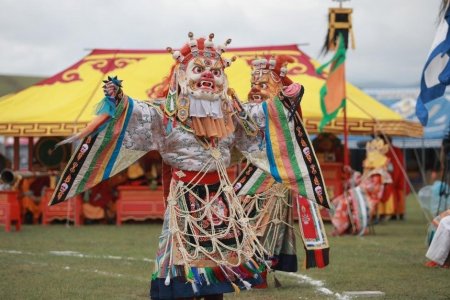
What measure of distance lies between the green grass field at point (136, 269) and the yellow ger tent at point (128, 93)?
2.45 metres

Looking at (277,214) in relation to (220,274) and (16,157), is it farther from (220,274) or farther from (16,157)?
(16,157)

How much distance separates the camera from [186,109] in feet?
20.4

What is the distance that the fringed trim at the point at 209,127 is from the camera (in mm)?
6195

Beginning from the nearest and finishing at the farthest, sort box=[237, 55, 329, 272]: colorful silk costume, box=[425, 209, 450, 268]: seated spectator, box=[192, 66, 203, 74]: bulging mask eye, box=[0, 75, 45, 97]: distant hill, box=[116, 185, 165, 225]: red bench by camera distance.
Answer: box=[192, 66, 203, 74]: bulging mask eye
box=[237, 55, 329, 272]: colorful silk costume
box=[425, 209, 450, 268]: seated spectator
box=[116, 185, 165, 225]: red bench
box=[0, 75, 45, 97]: distant hill

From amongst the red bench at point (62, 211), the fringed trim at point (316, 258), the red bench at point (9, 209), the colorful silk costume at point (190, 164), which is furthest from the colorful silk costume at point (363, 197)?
the colorful silk costume at point (190, 164)

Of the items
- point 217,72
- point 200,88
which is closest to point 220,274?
point 200,88

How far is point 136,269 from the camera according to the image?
368 inches

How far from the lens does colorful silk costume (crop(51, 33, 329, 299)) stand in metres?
6.02

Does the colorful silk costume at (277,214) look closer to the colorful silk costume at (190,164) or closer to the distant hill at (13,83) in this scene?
the colorful silk costume at (190,164)

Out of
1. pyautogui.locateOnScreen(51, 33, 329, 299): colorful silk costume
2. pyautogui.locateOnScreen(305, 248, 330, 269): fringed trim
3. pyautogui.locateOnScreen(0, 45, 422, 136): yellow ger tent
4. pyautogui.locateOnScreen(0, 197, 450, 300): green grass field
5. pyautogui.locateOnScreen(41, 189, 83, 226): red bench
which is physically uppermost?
pyautogui.locateOnScreen(0, 45, 422, 136): yellow ger tent

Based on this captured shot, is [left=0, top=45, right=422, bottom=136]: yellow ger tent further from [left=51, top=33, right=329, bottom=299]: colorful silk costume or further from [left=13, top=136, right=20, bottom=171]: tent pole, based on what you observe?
[left=51, top=33, right=329, bottom=299]: colorful silk costume

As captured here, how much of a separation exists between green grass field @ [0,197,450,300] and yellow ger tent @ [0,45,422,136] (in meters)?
2.45

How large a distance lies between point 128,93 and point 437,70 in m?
8.77

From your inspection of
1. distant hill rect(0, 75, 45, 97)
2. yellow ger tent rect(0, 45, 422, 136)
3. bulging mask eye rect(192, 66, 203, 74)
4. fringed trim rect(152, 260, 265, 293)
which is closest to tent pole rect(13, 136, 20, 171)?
yellow ger tent rect(0, 45, 422, 136)
